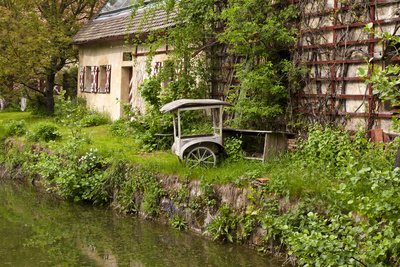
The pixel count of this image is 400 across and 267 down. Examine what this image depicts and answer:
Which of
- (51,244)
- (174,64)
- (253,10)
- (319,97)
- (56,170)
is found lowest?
(51,244)

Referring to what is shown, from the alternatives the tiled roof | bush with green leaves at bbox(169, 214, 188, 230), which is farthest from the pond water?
the tiled roof

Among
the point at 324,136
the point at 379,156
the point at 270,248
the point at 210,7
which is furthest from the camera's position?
the point at 210,7

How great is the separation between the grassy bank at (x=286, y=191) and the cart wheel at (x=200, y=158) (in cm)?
27

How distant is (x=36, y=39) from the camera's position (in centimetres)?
1900

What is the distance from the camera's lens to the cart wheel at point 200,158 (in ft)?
31.2

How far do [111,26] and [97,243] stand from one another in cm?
1247

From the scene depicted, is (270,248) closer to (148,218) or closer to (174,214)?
(174,214)

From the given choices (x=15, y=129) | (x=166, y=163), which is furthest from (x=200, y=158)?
(x=15, y=129)

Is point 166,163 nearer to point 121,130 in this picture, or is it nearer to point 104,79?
point 121,130

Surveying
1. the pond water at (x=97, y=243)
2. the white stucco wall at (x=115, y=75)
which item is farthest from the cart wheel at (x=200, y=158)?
the white stucco wall at (x=115, y=75)

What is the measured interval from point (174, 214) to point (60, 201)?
3.56m

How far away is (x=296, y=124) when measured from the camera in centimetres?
1065

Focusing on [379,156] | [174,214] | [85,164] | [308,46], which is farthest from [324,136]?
[85,164]

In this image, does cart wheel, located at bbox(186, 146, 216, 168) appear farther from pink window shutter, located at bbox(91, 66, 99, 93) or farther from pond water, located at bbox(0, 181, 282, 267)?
pink window shutter, located at bbox(91, 66, 99, 93)
